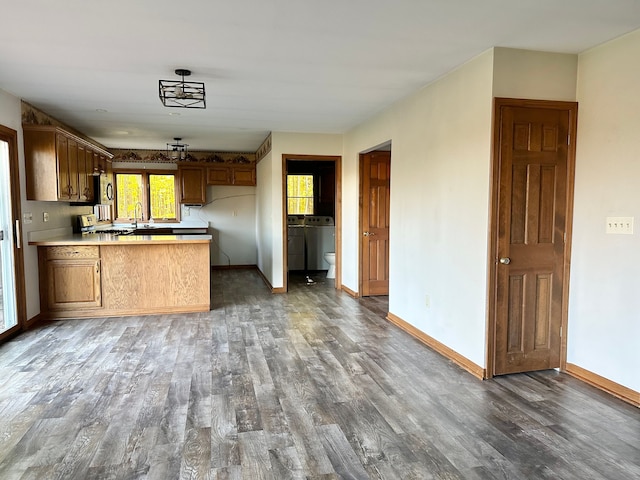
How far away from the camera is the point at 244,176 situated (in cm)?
845

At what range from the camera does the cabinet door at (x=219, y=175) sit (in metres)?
8.25

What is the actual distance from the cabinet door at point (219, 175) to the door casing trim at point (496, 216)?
6.20 m

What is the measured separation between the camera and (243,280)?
7289mm

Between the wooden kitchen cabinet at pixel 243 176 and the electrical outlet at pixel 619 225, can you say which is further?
the wooden kitchen cabinet at pixel 243 176

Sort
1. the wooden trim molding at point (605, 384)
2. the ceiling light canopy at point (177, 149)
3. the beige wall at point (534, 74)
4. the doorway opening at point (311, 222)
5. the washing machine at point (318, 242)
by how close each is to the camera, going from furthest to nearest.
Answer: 1. the washing machine at point (318, 242)
2. the doorway opening at point (311, 222)
3. the ceiling light canopy at point (177, 149)
4. the beige wall at point (534, 74)
5. the wooden trim molding at point (605, 384)

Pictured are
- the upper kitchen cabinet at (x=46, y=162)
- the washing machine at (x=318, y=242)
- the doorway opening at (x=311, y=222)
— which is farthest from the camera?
the washing machine at (x=318, y=242)

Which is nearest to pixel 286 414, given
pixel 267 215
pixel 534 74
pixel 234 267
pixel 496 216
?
pixel 496 216

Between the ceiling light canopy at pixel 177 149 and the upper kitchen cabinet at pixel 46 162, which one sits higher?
the ceiling light canopy at pixel 177 149

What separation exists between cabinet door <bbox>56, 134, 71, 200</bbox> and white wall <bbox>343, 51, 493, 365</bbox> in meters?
3.61

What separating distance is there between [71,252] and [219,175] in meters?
3.97

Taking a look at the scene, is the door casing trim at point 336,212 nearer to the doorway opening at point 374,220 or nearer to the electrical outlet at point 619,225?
the doorway opening at point 374,220

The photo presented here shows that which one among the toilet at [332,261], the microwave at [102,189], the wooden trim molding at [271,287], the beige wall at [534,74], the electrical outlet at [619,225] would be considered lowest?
the wooden trim molding at [271,287]

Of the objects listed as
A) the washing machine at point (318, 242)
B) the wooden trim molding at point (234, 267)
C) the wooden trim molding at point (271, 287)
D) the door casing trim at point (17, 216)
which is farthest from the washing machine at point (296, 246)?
the door casing trim at point (17, 216)

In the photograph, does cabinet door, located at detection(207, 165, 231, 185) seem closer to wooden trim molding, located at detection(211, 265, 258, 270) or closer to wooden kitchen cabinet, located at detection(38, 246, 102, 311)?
wooden trim molding, located at detection(211, 265, 258, 270)
